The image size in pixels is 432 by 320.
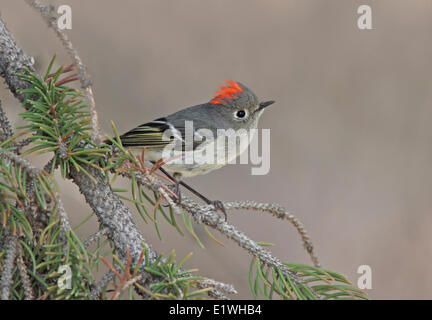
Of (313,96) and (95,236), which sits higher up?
(313,96)

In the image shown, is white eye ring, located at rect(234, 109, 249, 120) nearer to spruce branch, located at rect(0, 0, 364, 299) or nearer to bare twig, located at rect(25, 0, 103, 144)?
spruce branch, located at rect(0, 0, 364, 299)

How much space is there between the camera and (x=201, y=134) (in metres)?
1.86

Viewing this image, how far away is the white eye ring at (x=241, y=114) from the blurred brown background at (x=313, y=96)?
15.8 inches

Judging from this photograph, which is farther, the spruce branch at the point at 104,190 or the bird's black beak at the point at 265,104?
the bird's black beak at the point at 265,104

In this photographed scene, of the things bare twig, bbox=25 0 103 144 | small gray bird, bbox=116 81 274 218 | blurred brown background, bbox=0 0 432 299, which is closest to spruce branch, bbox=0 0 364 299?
bare twig, bbox=25 0 103 144

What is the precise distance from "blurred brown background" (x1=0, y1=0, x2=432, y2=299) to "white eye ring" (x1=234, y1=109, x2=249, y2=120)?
0.40 m

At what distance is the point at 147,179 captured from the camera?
111cm

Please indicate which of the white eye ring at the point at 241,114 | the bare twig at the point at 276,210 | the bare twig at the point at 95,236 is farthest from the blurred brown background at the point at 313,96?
the bare twig at the point at 95,236

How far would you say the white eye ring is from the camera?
202 centimetres

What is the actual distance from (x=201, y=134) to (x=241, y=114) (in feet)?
0.82

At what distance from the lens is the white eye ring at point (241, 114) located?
2.02 m

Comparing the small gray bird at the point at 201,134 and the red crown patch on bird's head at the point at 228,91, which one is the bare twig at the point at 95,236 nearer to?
the small gray bird at the point at 201,134

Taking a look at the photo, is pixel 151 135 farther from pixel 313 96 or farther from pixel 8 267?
pixel 313 96

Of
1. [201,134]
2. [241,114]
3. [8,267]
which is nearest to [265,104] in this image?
[241,114]
